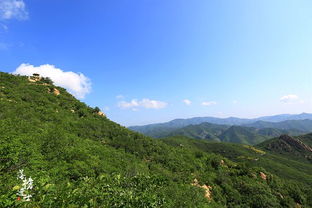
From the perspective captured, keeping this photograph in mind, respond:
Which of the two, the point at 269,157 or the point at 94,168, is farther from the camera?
the point at 269,157

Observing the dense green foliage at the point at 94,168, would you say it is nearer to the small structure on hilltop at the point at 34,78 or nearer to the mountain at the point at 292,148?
the small structure on hilltop at the point at 34,78

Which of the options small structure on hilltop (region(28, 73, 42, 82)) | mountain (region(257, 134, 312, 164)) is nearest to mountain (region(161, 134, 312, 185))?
mountain (region(257, 134, 312, 164))

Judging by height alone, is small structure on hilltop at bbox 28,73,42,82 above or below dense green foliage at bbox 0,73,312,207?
above

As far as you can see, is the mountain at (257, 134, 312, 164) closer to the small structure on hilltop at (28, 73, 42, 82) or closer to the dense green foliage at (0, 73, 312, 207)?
the dense green foliage at (0, 73, 312, 207)

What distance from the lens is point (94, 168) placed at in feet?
36.3

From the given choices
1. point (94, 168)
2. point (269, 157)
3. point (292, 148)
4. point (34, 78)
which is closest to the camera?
point (94, 168)

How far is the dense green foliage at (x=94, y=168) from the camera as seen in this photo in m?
5.15

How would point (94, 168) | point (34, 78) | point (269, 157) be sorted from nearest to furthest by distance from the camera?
1. point (94, 168)
2. point (34, 78)
3. point (269, 157)

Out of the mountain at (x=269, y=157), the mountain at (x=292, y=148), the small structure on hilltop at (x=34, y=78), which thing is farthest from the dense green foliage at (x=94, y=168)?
the mountain at (x=292, y=148)

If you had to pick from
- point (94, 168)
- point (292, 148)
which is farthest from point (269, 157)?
point (94, 168)

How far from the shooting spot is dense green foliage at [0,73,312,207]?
5150 mm

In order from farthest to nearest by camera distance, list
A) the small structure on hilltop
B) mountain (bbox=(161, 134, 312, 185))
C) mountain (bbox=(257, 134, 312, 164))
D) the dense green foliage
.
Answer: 1. mountain (bbox=(257, 134, 312, 164))
2. mountain (bbox=(161, 134, 312, 185))
3. the small structure on hilltop
4. the dense green foliage

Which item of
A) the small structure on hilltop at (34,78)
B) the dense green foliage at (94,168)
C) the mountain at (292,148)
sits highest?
the small structure on hilltop at (34,78)

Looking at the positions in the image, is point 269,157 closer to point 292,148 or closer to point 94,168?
point 292,148
